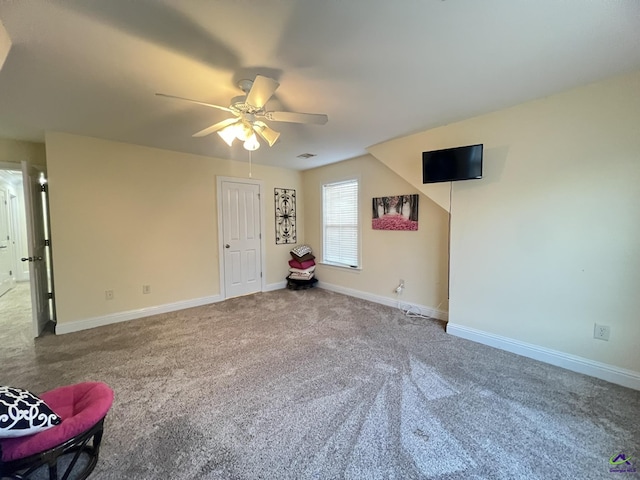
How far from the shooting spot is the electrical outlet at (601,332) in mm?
2152

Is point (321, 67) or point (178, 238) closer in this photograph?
point (321, 67)

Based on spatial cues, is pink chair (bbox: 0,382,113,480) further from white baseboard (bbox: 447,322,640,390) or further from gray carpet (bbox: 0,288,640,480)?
white baseboard (bbox: 447,322,640,390)

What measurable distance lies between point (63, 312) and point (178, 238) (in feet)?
5.02

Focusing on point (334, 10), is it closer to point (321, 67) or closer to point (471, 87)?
point (321, 67)

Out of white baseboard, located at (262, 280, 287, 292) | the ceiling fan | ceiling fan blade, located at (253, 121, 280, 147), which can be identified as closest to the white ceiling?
the ceiling fan

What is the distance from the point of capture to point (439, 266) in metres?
3.43

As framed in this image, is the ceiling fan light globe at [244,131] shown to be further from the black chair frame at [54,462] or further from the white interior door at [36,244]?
the white interior door at [36,244]

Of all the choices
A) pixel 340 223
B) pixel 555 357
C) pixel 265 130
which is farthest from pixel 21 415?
pixel 340 223

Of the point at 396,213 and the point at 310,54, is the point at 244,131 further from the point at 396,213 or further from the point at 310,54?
Result: the point at 396,213

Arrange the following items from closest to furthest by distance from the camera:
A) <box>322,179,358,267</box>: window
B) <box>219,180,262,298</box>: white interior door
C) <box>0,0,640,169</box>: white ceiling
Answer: <box>0,0,640,169</box>: white ceiling
<box>219,180,262,298</box>: white interior door
<box>322,179,358,267</box>: window

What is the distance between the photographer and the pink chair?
3.83ft

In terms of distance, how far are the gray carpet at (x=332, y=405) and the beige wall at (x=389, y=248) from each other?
691 millimetres

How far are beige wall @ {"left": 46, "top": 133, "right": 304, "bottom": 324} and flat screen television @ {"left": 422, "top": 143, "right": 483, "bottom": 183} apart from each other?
308 centimetres

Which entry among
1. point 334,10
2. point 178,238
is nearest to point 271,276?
point 178,238
